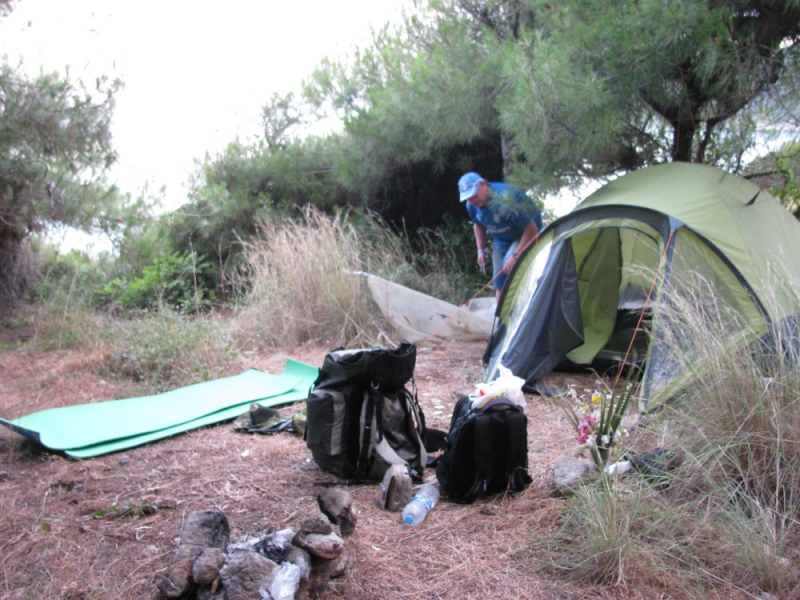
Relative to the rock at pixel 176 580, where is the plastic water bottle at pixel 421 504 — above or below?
below

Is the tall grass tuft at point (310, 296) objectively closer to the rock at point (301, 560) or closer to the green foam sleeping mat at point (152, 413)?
the green foam sleeping mat at point (152, 413)

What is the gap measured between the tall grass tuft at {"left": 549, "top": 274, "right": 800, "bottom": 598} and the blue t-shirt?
2.55m

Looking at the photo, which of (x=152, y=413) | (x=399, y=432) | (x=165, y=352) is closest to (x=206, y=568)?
(x=399, y=432)

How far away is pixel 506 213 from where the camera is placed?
5398 millimetres

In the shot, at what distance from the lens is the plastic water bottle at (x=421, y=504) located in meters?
2.57

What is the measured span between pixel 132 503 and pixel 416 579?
1.25 metres

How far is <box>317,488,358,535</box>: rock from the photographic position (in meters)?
2.39

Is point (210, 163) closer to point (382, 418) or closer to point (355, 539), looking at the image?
point (382, 418)

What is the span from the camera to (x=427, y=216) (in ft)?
29.0

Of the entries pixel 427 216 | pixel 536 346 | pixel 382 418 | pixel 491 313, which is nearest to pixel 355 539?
pixel 382 418

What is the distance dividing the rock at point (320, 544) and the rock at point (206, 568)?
0.78 feet

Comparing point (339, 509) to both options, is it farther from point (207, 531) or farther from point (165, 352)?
point (165, 352)

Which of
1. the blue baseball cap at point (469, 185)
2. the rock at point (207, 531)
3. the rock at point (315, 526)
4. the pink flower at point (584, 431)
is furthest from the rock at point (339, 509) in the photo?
the blue baseball cap at point (469, 185)

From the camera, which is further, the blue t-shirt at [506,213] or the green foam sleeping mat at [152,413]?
the blue t-shirt at [506,213]
